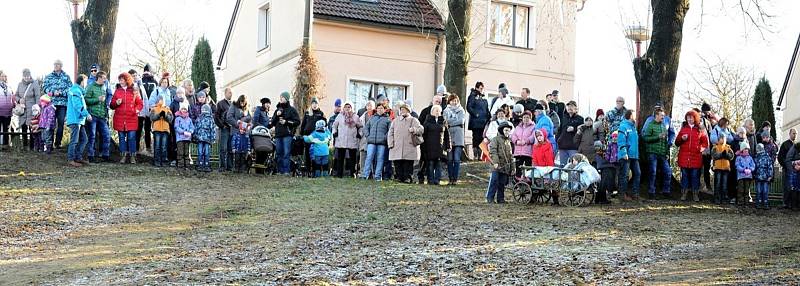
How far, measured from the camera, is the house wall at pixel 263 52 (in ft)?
124

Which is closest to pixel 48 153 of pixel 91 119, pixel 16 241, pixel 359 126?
pixel 91 119

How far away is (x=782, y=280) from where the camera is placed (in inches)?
579

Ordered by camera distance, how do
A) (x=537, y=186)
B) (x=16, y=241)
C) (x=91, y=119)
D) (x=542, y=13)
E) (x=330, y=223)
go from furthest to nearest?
(x=542, y=13)
(x=91, y=119)
(x=537, y=186)
(x=330, y=223)
(x=16, y=241)

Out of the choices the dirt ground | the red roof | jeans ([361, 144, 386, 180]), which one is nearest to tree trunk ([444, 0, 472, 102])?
the red roof

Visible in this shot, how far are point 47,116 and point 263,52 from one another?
15437 millimetres

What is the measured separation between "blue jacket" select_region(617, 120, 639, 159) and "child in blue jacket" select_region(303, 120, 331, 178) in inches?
237

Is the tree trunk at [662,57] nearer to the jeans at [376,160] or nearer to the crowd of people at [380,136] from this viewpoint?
the crowd of people at [380,136]

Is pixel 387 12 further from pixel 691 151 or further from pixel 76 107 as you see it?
pixel 76 107

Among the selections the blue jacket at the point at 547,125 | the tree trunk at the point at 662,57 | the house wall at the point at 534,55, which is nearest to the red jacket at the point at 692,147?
the tree trunk at the point at 662,57

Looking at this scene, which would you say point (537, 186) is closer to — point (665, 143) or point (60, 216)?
point (665, 143)

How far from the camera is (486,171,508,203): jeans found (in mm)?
22109

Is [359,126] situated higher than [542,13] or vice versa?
[542,13]

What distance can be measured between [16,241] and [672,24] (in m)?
14.3

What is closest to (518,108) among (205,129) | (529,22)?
(205,129)
